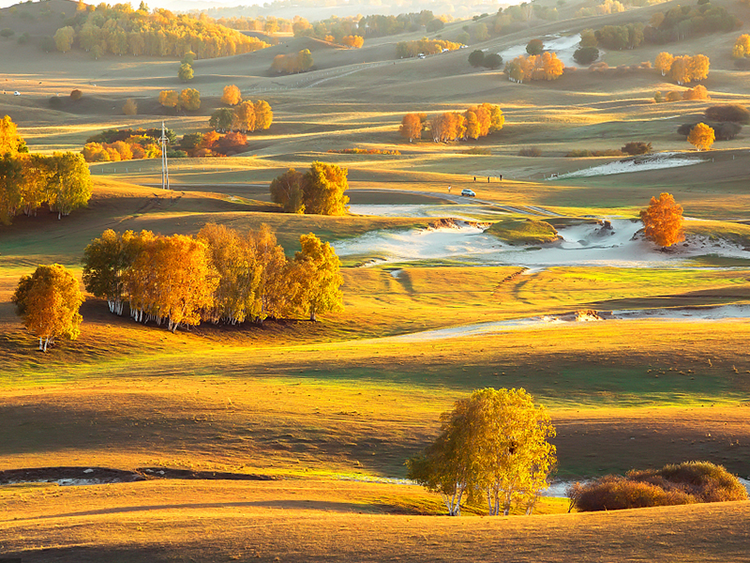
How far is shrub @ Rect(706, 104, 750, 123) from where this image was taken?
161 metres

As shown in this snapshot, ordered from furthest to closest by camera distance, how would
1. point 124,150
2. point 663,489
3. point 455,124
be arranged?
point 455,124 < point 124,150 < point 663,489

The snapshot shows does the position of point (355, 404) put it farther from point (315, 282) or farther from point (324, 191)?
point (324, 191)

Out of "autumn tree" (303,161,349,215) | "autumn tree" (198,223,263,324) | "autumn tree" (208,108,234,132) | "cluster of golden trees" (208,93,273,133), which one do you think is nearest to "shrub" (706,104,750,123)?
"autumn tree" (303,161,349,215)

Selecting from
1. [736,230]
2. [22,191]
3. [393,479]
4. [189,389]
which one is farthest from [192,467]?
[736,230]

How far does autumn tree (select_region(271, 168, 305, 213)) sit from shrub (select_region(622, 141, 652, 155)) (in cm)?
7328

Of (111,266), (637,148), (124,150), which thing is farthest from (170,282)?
(637,148)

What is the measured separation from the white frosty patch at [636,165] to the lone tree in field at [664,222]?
44422mm

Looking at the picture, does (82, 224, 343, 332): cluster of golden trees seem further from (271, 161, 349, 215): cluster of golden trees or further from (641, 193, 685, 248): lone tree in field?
(641, 193, 685, 248): lone tree in field

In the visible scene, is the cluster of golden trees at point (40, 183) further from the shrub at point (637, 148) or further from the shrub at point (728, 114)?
the shrub at point (728, 114)

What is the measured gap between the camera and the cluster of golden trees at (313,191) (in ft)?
318

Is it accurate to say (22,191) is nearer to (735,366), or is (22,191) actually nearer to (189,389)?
(189,389)

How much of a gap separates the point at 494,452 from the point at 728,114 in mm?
158815

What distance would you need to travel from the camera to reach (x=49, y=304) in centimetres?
4256

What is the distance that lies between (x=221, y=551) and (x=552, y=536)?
708 centimetres
